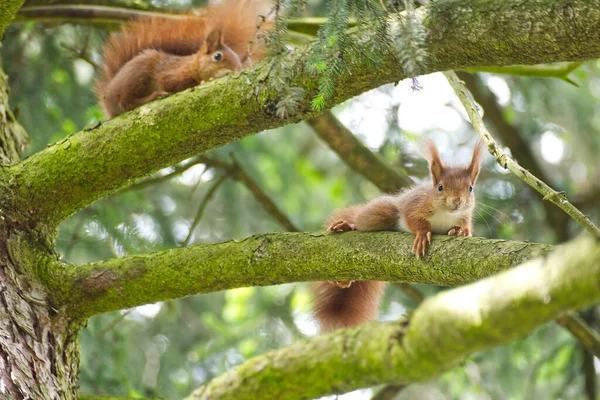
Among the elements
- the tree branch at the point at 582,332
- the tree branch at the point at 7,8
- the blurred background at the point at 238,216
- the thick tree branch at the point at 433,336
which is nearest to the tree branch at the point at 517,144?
the blurred background at the point at 238,216

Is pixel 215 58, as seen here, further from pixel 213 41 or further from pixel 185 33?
pixel 185 33

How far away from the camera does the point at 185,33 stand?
3668 mm

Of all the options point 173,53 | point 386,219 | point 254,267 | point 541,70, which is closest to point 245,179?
point 173,53

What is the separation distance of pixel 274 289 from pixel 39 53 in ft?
7.58

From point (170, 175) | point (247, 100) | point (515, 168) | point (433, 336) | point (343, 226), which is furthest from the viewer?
point (170, 175)

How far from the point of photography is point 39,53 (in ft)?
13.0

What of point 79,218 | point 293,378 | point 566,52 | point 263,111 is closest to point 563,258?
point 293,378

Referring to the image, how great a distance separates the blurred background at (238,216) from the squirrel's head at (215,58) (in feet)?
1.34

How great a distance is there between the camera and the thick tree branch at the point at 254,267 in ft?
6.29

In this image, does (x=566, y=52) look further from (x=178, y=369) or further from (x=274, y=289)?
(x=274, y=289)

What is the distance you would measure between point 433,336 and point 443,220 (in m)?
1.73

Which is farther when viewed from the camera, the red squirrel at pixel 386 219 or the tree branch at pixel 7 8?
the red squirrel at pixel 386 219

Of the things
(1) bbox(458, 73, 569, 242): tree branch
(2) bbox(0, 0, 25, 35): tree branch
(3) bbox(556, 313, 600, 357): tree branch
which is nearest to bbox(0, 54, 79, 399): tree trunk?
(2) bbox(0, 0, 25, 35): tree branch

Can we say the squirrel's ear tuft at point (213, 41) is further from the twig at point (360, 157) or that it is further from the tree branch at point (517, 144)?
the tree branch at point (517, 144)
